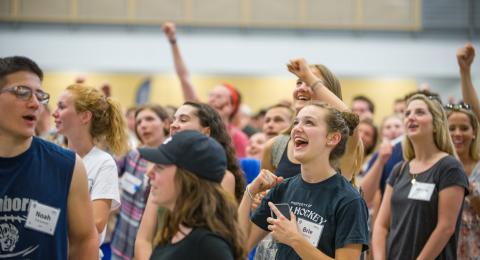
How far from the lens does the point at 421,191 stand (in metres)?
4.37

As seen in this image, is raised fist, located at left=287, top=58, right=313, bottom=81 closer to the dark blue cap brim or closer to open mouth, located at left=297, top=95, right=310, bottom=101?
open mouth, located at left=297, top=95, right=310, bottom=101

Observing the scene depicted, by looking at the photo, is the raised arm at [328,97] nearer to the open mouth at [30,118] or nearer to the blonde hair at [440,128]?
the blonde hair at [440,128]

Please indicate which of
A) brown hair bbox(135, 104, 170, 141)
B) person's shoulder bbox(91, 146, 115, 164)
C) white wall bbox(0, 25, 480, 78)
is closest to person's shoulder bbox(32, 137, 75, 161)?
person's shoulder bbox(91, 146, 115, 164)

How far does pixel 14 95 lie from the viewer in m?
2.82

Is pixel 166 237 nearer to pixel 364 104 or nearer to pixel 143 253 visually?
pixel 143 253

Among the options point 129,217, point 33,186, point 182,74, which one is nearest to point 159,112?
point 182,74

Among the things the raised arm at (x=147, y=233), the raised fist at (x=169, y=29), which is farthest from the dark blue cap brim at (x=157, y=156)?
the raised fist at (x=169, y=29)

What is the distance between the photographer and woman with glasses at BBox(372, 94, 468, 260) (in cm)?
425

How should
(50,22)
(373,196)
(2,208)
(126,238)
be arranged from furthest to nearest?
(50,22) < (373,196) < (126,238) < (2,208)

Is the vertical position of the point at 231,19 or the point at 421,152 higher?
the point at 231,19

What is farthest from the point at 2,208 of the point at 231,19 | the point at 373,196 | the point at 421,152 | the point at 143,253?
the point at 231,19

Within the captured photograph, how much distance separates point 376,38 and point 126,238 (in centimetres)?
1014

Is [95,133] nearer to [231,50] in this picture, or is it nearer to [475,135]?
[475,135]

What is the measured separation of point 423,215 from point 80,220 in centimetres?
230
